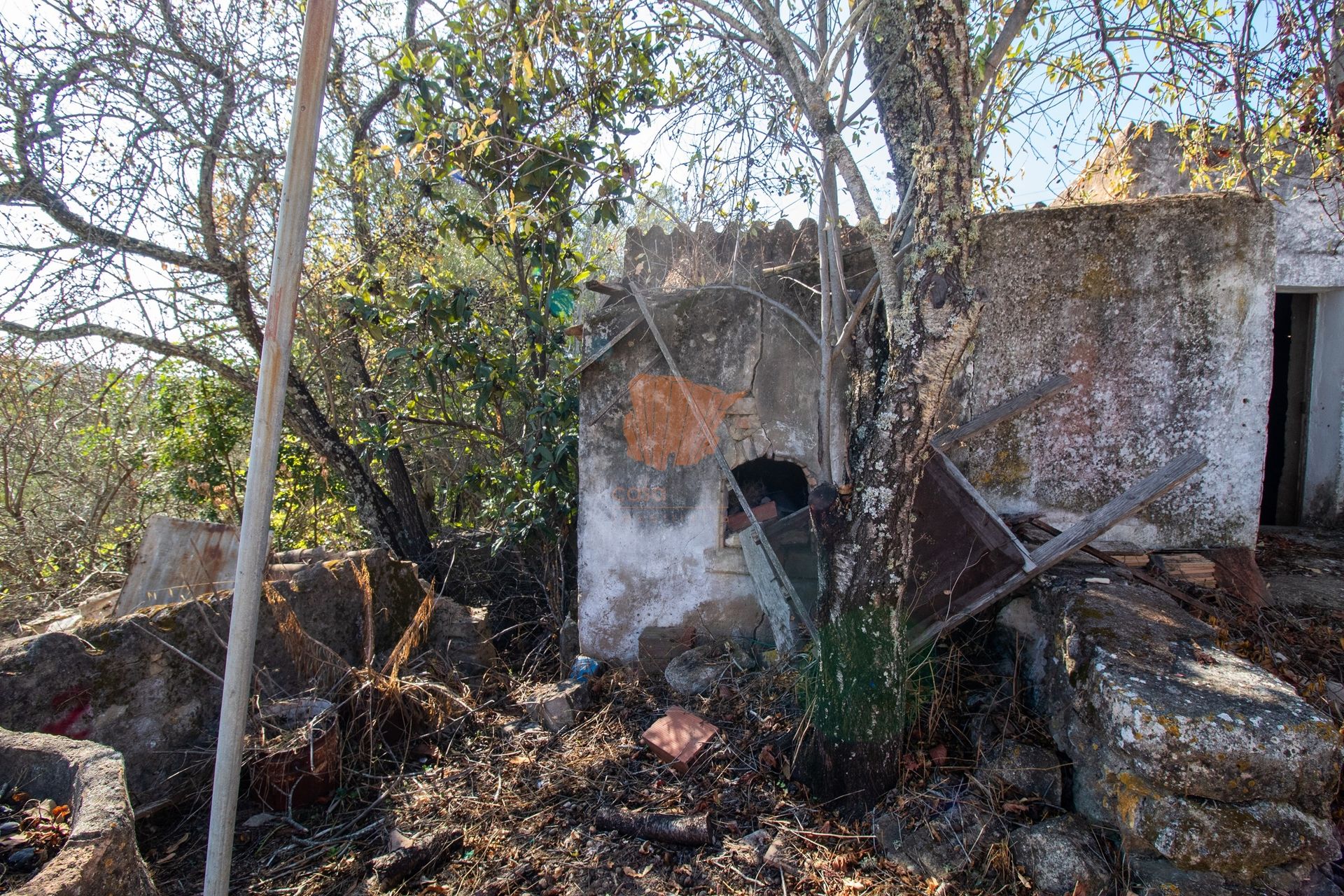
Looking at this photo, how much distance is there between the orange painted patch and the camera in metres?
5.05

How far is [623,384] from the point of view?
17.0 feet

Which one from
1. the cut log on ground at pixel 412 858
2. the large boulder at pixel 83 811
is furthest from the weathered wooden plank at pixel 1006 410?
the large boulder at pixel 83 811

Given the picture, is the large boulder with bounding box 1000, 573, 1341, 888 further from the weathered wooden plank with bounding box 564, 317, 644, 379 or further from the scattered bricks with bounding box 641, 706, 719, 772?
the weathered wooden plank with bounding box 564, 317, 644, 379

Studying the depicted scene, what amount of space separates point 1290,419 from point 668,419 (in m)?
5.49

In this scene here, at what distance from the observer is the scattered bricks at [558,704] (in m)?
4.59

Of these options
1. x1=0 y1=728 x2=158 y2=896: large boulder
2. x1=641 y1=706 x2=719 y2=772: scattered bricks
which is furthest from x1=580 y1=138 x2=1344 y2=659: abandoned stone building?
x1=0 y1=728 x2=158 y2=896: large boulder

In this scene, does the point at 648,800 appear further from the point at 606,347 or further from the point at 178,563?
the point at 178,563

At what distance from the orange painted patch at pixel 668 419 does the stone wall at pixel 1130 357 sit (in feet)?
5.30

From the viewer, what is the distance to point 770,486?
6.14 m

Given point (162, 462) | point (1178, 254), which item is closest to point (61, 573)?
point (162, 462)

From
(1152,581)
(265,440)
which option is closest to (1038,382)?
Answer: (1152,581)

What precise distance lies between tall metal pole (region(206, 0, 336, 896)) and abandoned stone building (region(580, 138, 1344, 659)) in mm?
2591

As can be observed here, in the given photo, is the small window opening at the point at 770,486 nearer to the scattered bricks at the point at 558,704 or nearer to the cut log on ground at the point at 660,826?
the scattered bricks at the point at 558,704

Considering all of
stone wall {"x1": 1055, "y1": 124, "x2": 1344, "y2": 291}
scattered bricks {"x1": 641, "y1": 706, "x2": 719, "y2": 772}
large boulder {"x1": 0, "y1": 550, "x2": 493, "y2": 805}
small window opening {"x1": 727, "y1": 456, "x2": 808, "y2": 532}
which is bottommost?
scattered bricks {"x1": 641, "y1": 706, "x2": 719, "y2": 772}
